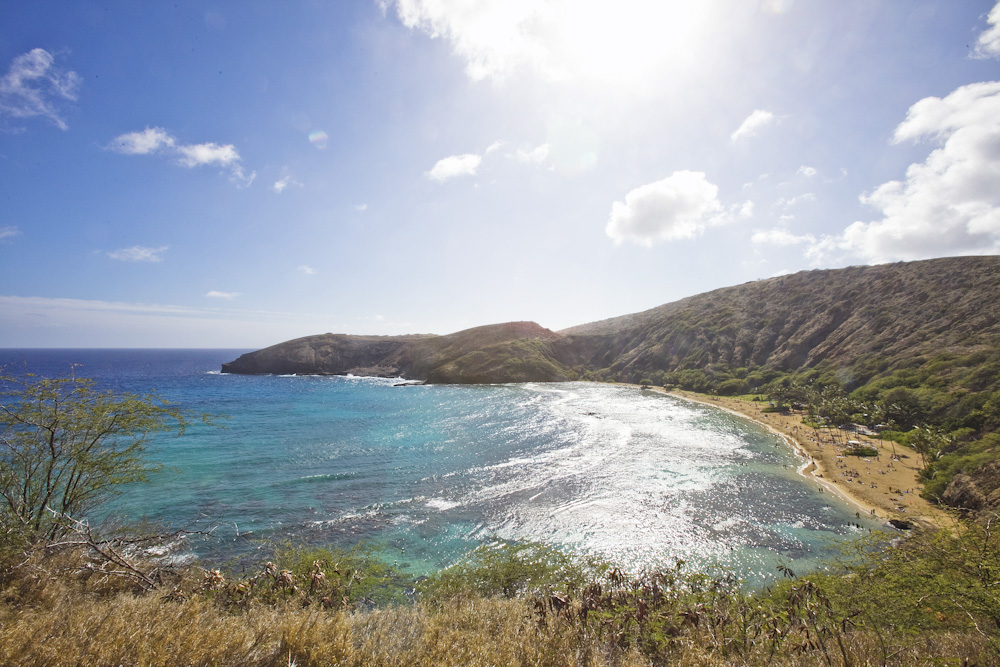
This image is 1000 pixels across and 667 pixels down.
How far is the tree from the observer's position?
1158 cm

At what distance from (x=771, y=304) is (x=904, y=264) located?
3119 cm

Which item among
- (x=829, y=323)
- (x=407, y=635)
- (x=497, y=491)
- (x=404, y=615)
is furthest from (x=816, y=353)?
(x=407, y=635)

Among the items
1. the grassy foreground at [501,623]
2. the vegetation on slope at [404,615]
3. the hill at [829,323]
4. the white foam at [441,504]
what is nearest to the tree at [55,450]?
the vegetation on slope at [404,615]

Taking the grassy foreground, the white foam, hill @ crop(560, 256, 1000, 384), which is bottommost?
the white foam

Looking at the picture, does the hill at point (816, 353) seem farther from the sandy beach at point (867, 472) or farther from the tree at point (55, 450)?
the tree at point (55, 450)

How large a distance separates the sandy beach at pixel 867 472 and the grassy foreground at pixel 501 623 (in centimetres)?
1374

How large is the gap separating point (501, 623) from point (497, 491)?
927 inches

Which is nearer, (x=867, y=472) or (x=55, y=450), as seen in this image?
(x=55, y=450)

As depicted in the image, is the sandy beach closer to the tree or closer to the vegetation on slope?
the vegetation on slope

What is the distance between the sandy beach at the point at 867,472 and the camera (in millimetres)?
29766

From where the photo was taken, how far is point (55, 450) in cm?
1358

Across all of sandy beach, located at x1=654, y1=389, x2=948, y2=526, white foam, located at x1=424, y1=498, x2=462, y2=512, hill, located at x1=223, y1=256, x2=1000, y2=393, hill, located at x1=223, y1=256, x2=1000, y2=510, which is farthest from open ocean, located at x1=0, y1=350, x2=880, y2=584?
hill, located at x1=223, y1=256, x2=1000, y2=393

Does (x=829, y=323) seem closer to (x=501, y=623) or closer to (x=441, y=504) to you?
(x=441, y=504)

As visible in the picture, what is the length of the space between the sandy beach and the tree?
36933 mm
